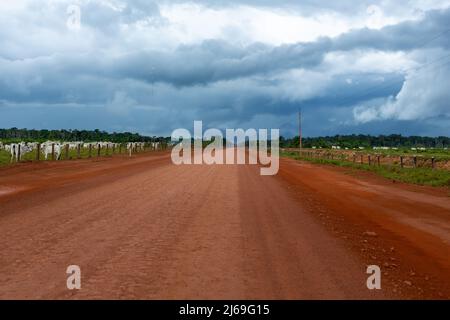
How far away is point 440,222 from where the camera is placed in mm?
12039

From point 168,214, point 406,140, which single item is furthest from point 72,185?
point 406,140

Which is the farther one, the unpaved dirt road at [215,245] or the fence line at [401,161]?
the fence line at [401,161]

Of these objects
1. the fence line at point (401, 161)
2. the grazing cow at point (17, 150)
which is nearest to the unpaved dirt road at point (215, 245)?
the grazing cow at point (17, 150)

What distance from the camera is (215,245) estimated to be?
817 centimetres

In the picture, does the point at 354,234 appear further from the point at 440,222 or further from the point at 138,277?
the point at 138,277

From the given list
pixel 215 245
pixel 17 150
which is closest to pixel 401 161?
pixel 17 150

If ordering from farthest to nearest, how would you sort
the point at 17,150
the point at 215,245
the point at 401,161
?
1. the point at 401,161
2. the point at 17,150
3. the point at 215,245

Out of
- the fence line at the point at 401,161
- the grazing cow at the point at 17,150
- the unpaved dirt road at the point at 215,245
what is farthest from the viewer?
the fence line at the point at 401,161

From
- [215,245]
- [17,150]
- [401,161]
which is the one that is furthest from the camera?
[401,161]

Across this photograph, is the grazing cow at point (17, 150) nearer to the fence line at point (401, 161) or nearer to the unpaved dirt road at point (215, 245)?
the unpaved dirt road at point (215, 245)

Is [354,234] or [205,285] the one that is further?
[354,234]

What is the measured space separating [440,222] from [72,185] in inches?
472

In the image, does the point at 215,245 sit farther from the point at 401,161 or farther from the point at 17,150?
the point at 17,150

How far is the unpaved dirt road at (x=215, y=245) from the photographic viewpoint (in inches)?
231
